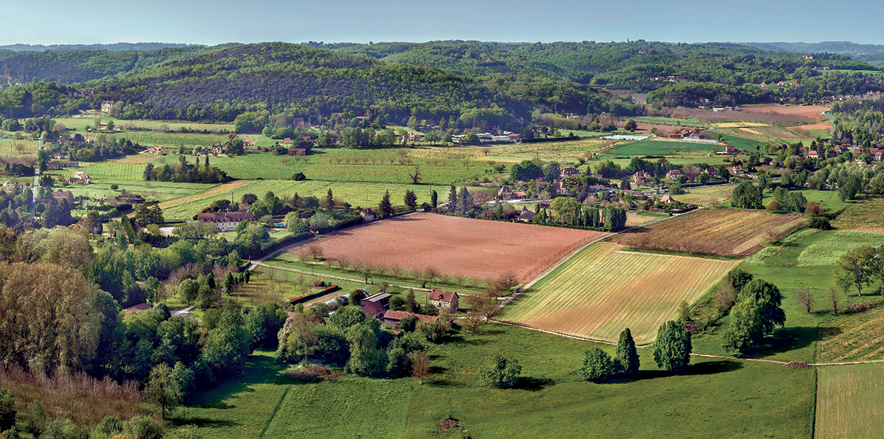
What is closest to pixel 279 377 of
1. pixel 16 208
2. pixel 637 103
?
pixel 16 208

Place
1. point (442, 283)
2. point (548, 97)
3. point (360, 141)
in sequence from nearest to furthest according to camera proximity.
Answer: point (442, 283)
point (360, 141)
point (548, 97)

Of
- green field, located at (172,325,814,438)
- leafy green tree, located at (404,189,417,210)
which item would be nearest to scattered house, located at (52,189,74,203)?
leafy green tree, located at (404,189,417,210)

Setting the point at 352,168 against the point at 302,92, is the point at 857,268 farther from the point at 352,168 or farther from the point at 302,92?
the point at 302,92

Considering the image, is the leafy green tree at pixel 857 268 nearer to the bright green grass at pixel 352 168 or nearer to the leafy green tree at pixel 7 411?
the leafy green tree at pixel 7 411

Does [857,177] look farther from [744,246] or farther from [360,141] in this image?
[360,141]

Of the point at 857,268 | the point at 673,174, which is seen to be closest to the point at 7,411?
the point at 857,268

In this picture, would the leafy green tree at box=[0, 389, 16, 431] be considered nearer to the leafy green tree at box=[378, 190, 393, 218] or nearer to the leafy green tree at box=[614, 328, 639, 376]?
the leafy green tree at box=[614, 328, 639, 376]

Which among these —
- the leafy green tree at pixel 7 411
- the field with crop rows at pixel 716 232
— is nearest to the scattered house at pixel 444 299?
the field with crop rows at pixel 716 232

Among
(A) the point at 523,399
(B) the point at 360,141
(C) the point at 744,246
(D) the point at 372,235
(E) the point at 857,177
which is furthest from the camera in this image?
(B) the point at 360,141
